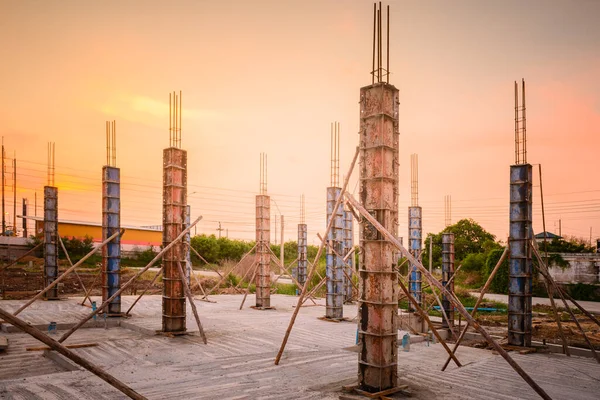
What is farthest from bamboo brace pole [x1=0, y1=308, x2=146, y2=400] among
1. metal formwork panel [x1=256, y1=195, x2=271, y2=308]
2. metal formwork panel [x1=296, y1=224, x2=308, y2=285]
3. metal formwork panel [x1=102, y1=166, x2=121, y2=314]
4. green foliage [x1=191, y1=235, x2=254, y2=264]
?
green foliage [x1=191, y1=235, x2=254, y2=264]

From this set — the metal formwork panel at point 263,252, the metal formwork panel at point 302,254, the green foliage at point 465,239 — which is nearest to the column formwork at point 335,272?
the metal formwork panel at point 263,252

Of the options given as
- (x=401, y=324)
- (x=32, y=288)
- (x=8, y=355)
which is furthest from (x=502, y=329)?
(x=32, y=288)

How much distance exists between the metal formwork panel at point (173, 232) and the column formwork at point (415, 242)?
11190 millimetres

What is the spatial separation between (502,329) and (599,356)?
19.5 ft

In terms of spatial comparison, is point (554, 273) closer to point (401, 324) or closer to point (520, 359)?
point (401, 324)

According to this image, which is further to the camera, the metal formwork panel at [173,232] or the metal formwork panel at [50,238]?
the metal formwork panel at [50,238]

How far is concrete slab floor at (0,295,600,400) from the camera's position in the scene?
6957mm

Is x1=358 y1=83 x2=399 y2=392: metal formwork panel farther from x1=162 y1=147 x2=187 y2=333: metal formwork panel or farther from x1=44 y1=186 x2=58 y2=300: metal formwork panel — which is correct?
x1=44 y1=186 x2=58 y2=300: metal formwork panel

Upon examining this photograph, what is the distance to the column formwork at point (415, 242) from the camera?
64.8 ft

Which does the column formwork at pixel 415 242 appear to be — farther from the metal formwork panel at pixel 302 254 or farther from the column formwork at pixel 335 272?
the metal formwork panel at pixel 302 254

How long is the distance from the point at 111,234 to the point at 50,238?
5595 mm

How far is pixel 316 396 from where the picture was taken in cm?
680

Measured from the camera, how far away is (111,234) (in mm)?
15133

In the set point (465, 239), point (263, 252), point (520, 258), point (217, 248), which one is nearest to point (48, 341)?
point (520, 258)
